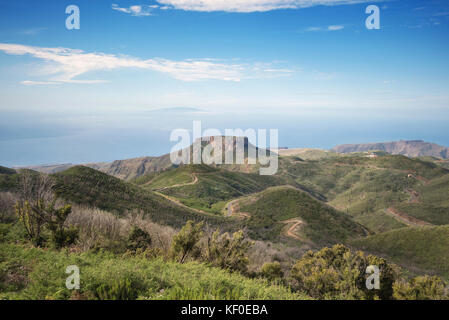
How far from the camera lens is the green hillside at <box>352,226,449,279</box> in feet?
122

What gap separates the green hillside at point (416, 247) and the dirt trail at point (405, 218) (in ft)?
66.9

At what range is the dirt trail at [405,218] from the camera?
2482 inches

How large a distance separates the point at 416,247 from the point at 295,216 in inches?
859

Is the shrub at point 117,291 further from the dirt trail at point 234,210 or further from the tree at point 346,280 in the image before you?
the dirt trail at point 234,210

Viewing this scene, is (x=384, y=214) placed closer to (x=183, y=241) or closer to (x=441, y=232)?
(x=441, y=232)

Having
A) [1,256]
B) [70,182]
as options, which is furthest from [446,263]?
[70,182]

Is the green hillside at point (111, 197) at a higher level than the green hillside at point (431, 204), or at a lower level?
higher

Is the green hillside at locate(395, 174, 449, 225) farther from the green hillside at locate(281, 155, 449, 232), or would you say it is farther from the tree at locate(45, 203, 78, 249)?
the tree at locate(45, 203, 78, 249)

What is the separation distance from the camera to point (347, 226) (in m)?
56.9

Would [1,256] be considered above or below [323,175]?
above

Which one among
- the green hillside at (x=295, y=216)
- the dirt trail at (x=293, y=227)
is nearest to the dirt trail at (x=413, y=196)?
the green hillside at (x=295, y=216)

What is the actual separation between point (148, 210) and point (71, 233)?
32.2 metres

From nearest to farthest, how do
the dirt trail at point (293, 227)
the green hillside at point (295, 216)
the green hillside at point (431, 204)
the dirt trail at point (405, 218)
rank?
the dirt trail at point (293, 227), the green hillside at point (295, 216), the dirt trail at point (405, 218), the green hillside at point (431, 204)

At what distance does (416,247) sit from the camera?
139 feet
